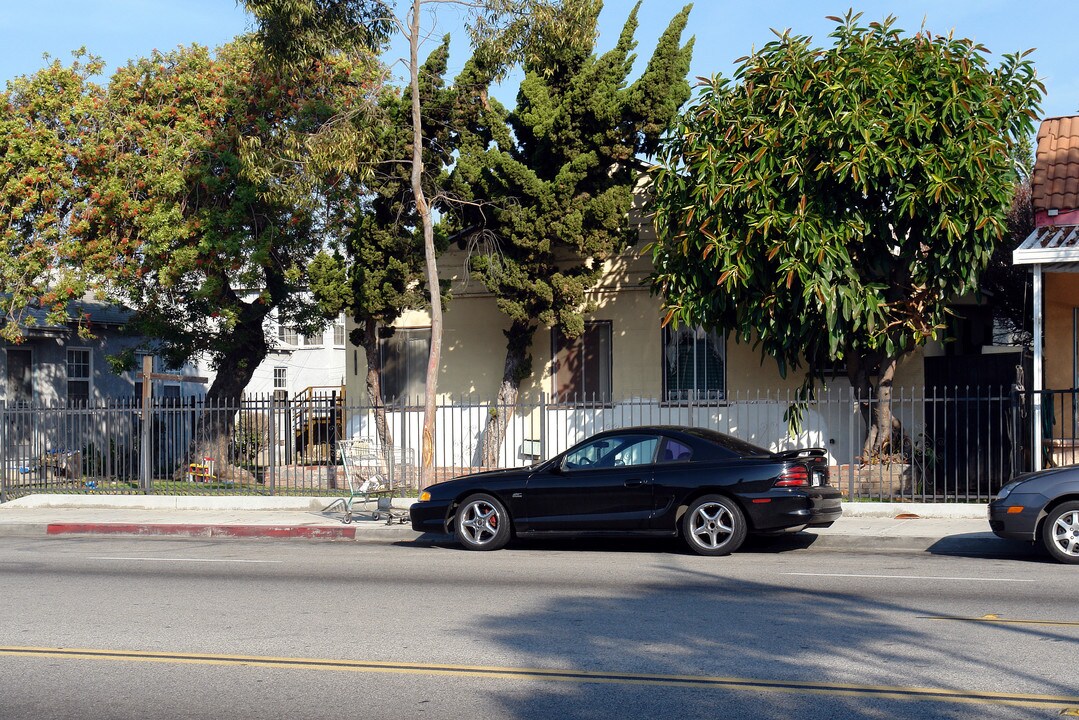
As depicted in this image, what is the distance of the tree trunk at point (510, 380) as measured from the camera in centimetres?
2102

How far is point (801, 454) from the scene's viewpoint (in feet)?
42.1

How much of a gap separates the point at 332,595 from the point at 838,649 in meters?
4.76

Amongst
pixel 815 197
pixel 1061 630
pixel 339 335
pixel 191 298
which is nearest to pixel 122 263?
pixel 191 298

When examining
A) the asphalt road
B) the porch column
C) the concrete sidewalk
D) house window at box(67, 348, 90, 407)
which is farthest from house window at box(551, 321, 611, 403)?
house window at box(67, 348, 90, 407)

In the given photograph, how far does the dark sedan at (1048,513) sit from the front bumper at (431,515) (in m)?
6.36

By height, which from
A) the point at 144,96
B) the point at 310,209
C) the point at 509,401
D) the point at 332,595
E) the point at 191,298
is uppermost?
the point at 144,96

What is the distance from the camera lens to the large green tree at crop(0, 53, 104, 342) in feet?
74.3

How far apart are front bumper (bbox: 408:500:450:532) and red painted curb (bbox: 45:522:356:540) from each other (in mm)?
2337

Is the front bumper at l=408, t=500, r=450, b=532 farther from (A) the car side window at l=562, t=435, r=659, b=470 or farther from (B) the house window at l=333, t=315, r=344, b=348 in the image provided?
(B) the house window at l=333, t=315, r=344, b=348

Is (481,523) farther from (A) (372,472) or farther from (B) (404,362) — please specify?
(B) (404,362)

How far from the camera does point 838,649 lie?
754 cm

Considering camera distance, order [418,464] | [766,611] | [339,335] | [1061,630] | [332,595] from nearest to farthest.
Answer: [1061,630], [766,611], [332,595], [418,464], [339,335]

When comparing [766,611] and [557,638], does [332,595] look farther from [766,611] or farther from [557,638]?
[766,611]

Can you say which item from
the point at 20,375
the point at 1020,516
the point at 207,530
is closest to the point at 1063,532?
the point at 1020,516
